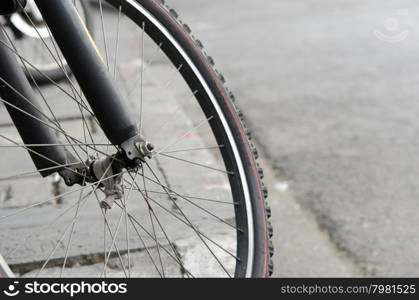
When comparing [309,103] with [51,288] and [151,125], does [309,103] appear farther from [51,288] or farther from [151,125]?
[51,288]

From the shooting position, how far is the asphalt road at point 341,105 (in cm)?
275

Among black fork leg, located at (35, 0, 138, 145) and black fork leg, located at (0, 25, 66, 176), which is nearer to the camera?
black fork leg, located at (35, 0, 138, 145)

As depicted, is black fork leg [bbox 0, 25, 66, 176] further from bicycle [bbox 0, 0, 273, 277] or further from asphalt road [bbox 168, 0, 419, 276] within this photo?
asphalt road [bbox 168, 0, 419, 276]

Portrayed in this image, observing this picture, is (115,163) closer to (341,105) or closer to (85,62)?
(85,62)

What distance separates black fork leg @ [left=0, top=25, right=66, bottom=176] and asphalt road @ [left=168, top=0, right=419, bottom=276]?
1.27m

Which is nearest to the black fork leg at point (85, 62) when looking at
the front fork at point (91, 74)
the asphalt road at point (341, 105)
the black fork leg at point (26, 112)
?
the front fork at point (91, 74)

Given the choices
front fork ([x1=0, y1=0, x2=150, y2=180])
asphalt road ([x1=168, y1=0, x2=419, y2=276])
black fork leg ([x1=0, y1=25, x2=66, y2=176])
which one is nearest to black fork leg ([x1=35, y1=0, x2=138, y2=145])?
front fork ([x1=0, y1=0, x2=150, y2=180])

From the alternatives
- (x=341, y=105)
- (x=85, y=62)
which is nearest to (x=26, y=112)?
(x=85, y=62)

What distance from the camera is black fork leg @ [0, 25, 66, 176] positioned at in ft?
5.65

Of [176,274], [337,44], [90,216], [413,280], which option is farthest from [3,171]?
[337,44]

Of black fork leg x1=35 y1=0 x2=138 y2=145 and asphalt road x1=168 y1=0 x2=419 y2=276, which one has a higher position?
asphalt road x1=168 y1=0 x2=419 y2=276

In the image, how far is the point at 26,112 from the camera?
5.69 ft

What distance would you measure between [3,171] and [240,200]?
1.41m

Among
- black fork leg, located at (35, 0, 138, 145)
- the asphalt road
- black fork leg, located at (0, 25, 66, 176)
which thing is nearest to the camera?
black fork leg, located at (35, 0, 138, 145)
